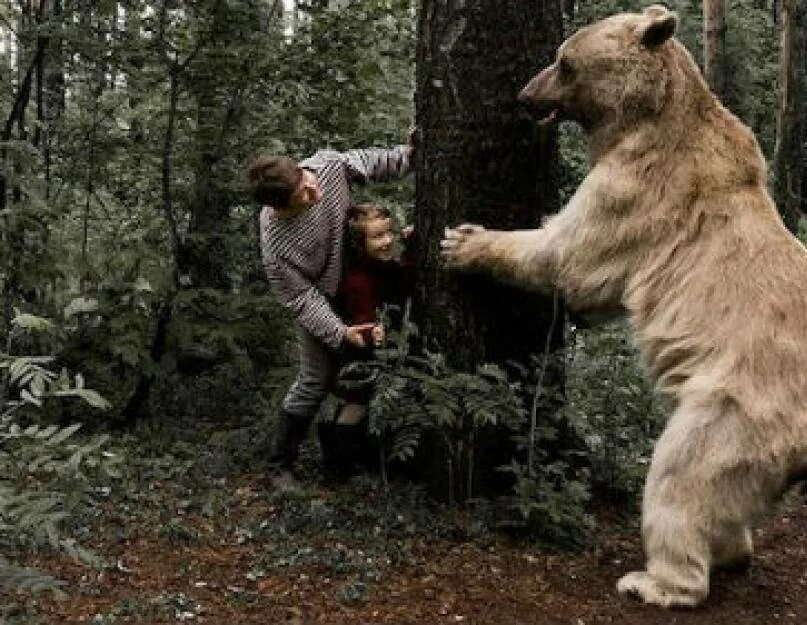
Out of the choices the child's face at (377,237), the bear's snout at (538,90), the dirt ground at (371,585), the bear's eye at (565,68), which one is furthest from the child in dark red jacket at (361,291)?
the bear's eye at (565,68)

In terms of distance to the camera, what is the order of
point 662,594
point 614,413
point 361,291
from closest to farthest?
point 662,594, point 361,291, point 614,413

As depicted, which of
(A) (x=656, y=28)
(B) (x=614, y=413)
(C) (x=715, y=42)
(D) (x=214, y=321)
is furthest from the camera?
(C) (x=715, y=42)

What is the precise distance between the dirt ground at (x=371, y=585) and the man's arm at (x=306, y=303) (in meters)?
1.02

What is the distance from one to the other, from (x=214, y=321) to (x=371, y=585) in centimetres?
314

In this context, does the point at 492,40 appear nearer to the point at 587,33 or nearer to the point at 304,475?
the point at 587,33

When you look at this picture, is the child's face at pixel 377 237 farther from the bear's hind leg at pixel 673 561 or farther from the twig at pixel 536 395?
the bear's hind leg at pixel 673 561

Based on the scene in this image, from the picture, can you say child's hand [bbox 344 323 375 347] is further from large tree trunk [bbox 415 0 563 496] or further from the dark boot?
the dark boot

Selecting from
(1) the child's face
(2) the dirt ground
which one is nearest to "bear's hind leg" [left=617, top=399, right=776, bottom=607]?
(2) the dirt ground

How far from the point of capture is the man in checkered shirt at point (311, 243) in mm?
5671

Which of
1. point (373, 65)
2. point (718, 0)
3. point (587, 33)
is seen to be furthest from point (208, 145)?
point (718, 0)

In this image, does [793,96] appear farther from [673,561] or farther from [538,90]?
[673,561]

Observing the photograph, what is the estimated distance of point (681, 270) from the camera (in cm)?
504

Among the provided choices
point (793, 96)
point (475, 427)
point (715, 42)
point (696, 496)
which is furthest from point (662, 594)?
point (715, 42)

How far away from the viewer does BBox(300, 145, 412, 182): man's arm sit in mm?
6070
